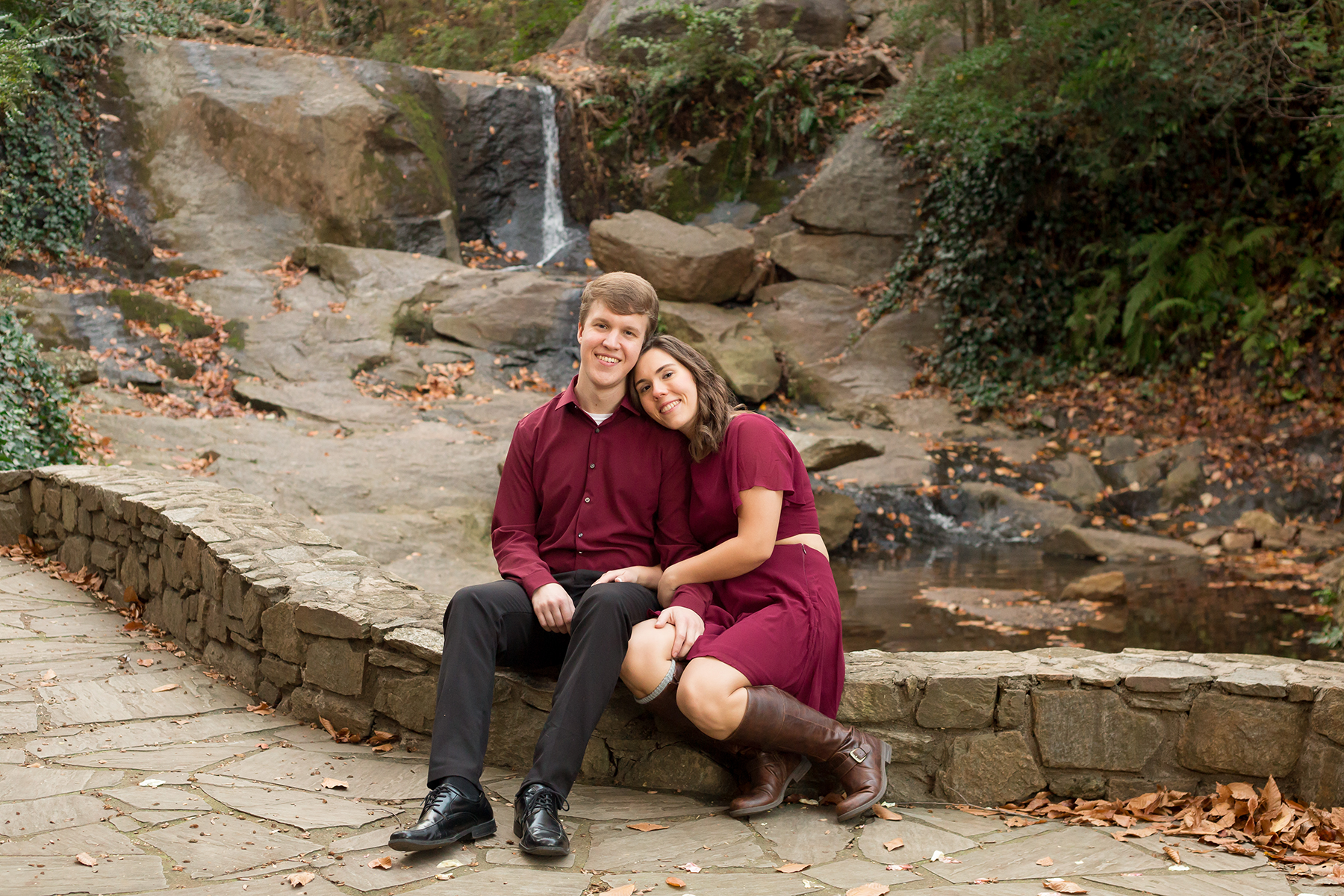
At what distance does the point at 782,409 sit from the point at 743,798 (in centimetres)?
925

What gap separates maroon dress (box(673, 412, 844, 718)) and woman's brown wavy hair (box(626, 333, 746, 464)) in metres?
0.04

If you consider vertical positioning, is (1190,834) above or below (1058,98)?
below

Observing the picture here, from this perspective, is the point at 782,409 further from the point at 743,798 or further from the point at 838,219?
the point at 743,798

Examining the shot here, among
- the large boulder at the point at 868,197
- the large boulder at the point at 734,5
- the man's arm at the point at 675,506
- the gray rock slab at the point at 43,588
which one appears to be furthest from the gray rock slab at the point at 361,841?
the large boulder at the point at 734,5

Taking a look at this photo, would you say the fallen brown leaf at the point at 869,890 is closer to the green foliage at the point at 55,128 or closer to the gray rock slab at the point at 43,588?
the gray rock slab at the point at 43,588

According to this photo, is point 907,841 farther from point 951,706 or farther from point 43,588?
point 43,588

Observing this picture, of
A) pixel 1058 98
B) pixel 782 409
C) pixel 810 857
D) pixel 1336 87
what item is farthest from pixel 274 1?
pixel 810 857

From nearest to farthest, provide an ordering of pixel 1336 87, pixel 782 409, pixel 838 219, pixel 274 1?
1. pixel 1336 87
2. pixel 782 409
3. pixel 838 219
4. pixel 274 1

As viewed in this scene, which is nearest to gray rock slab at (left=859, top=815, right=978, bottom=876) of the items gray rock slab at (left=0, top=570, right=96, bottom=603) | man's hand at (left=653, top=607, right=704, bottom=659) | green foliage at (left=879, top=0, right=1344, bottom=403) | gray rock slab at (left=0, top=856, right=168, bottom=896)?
man's hand at (left=653, top=607, right=704, bottom=659)

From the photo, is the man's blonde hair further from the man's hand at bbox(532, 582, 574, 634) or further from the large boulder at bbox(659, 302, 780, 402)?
the large boulder at bbox(659, 302, 780, 402)

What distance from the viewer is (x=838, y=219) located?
13680 millimetres

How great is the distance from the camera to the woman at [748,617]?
2.74m

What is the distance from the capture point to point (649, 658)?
9.04 ft

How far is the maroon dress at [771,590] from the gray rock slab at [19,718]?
2219mm
